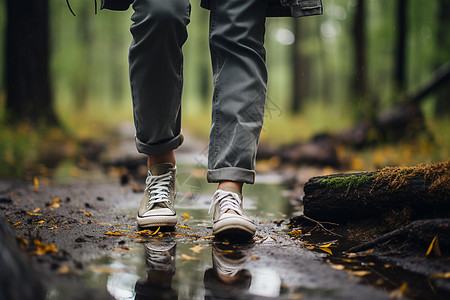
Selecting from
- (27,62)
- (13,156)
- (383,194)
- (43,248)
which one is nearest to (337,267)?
(383,194)

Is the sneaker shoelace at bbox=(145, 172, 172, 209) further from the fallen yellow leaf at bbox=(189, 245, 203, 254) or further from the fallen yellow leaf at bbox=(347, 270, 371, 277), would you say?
the fallen yellow leaf at bbox=(347, 270, 371, 277)

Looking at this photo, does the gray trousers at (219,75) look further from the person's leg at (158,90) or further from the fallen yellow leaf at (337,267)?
the fallen yellow leaf at (337,267)

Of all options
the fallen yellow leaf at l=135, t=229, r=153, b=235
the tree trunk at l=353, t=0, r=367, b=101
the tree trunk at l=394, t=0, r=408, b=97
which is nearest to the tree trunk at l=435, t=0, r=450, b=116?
the tree trunk at l=353, t=0, r=367, b=101

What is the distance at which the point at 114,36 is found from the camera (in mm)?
23875

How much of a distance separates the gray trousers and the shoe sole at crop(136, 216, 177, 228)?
0.30 meters

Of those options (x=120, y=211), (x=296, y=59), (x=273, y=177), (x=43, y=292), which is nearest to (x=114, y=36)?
(x=296, y=59)

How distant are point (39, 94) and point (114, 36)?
16.6m

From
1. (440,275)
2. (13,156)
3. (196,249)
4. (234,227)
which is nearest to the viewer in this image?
(440,275)

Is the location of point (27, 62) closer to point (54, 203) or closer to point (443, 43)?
point (54, 203)

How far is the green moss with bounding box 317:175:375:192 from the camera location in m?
2.23

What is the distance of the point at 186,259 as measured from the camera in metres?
1.75

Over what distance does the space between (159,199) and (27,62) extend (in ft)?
23.0

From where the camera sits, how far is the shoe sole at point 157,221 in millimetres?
2242

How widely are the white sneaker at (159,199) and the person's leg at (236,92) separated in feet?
0.92
